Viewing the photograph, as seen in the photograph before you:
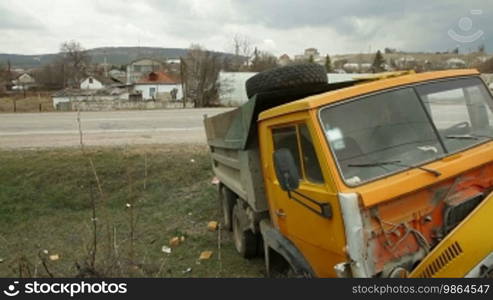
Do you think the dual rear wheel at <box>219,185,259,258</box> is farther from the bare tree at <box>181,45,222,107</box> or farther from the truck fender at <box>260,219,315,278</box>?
the bare tree at <box>181,45,222,107</box>

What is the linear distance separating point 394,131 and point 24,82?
209 feet

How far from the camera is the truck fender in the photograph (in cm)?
350

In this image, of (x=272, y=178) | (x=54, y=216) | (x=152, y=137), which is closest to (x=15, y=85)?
(x=152, y=137)

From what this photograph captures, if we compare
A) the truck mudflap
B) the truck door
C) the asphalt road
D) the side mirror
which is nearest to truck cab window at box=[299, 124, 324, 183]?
the truck door

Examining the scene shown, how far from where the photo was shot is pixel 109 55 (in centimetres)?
2130

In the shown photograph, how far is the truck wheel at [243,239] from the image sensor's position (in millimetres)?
5453

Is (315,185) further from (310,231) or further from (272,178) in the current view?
(272,178)

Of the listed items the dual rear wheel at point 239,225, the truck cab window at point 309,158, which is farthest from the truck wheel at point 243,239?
the truck cab window at point 309,158

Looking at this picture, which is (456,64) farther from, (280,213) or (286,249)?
(286,249)

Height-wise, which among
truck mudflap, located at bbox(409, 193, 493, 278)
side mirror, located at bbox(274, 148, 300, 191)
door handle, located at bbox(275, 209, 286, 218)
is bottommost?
door handle, located at bbox(275, 209, 286, 218)

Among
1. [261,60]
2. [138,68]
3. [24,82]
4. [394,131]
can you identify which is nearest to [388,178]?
[394,131]

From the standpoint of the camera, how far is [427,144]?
3.15 metres

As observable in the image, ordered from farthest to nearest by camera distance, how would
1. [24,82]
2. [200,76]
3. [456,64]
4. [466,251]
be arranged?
[24,82]
[200,76]
[456,64]
[466,251]

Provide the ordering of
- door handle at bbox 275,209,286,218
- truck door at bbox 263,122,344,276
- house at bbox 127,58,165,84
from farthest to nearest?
house at bbox 127,58,165,84 → door handle at bbox 275,209,286,218 → truck door at bbox 263,122,344,276
